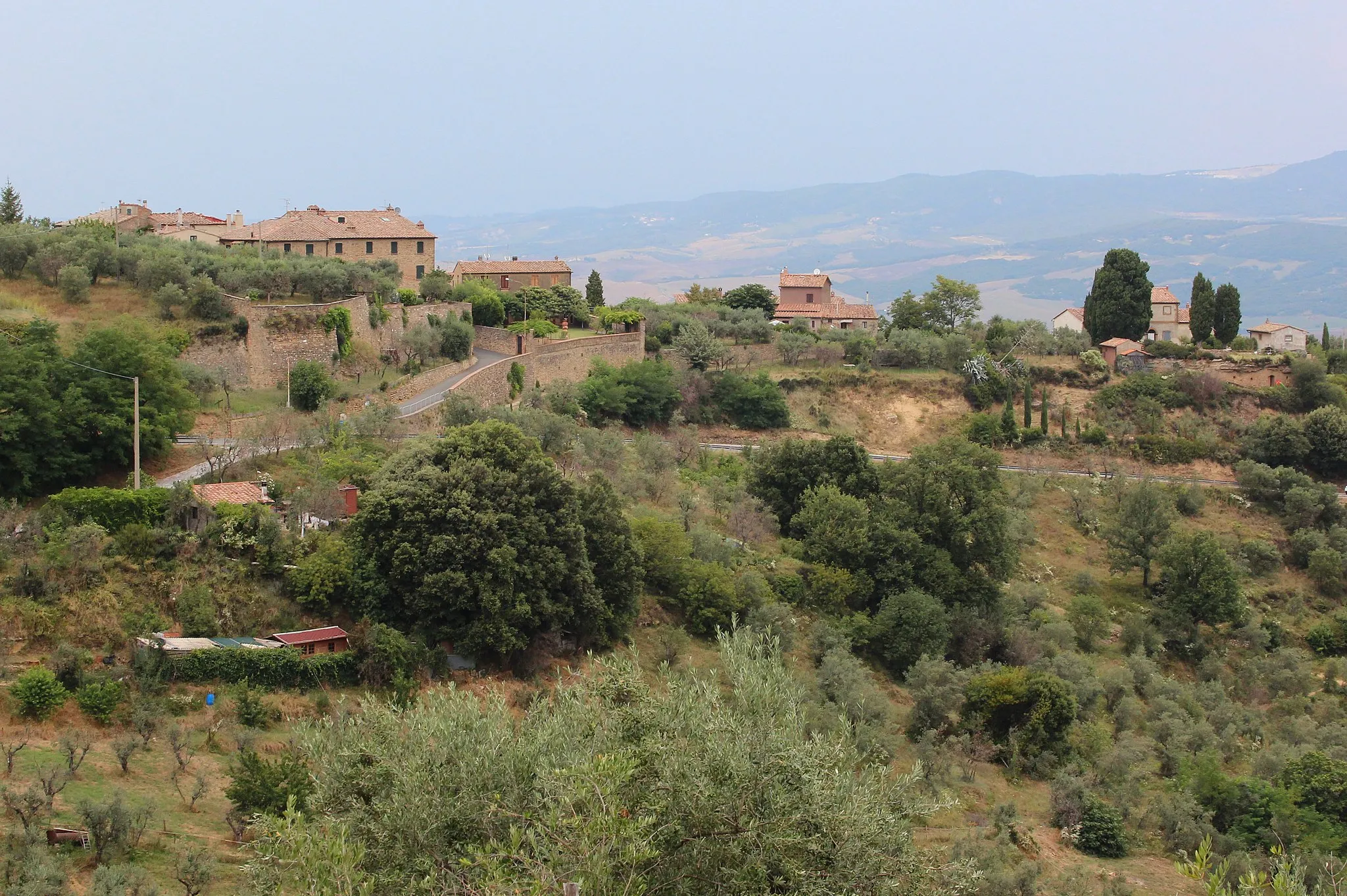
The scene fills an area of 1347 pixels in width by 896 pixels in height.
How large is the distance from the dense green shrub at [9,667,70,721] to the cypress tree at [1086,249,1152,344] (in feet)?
178

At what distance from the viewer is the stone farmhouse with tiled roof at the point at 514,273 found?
6119cm

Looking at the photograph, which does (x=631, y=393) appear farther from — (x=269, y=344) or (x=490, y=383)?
(x=269, y=344)

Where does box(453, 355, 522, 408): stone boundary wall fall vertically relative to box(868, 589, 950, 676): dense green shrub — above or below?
above

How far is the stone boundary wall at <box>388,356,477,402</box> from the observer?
129 ft

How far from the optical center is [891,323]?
6962 cm

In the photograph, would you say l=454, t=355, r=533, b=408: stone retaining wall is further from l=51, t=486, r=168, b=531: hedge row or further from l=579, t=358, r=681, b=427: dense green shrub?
l=51, t=486, r=168, b=531: hedge row

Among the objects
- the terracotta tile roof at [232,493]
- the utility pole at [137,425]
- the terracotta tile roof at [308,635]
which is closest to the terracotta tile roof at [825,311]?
the terracotta tile roof at [232,493]

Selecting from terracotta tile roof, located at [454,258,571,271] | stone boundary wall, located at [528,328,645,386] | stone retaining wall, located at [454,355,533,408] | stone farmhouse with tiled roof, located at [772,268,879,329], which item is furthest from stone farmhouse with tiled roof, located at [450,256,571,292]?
stone retaining wall, located at [454,355,533,408]

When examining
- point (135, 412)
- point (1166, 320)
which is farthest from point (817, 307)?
point (135, 412)

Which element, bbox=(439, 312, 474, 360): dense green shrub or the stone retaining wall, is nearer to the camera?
the stone retaining wall

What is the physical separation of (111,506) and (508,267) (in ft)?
126

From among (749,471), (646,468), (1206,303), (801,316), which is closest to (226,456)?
(646,468)

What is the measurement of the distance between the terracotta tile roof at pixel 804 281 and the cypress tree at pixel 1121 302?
16.3 meters

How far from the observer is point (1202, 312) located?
63.2 metres
